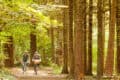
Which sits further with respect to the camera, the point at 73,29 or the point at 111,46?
the point at 73,29

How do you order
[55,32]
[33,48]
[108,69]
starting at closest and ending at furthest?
[108,69] < [33,48] < [55,32]

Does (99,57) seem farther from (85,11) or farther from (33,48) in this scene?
(33,48)

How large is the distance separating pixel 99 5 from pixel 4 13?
13.9 m

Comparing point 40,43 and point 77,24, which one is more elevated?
point 77,24

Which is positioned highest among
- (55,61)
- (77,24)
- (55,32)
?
(77,24)

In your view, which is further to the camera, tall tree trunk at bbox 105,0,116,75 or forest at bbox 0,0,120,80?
tall tree trunk at bbox 105,0,116,75

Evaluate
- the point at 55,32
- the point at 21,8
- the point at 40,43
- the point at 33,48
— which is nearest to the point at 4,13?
the point at 21,8

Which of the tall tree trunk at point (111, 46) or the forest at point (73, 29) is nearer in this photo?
the forest at point (73, 29)

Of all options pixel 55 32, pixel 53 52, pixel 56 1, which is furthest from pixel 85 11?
pixel 55 32

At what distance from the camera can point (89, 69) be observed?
2788 cm

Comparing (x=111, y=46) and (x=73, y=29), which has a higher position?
(x=73, y=29)

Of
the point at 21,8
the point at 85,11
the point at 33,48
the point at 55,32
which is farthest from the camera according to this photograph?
the point at 55,32

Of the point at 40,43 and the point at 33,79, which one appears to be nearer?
the point at 33,79

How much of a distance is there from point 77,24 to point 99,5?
384 centimetres
